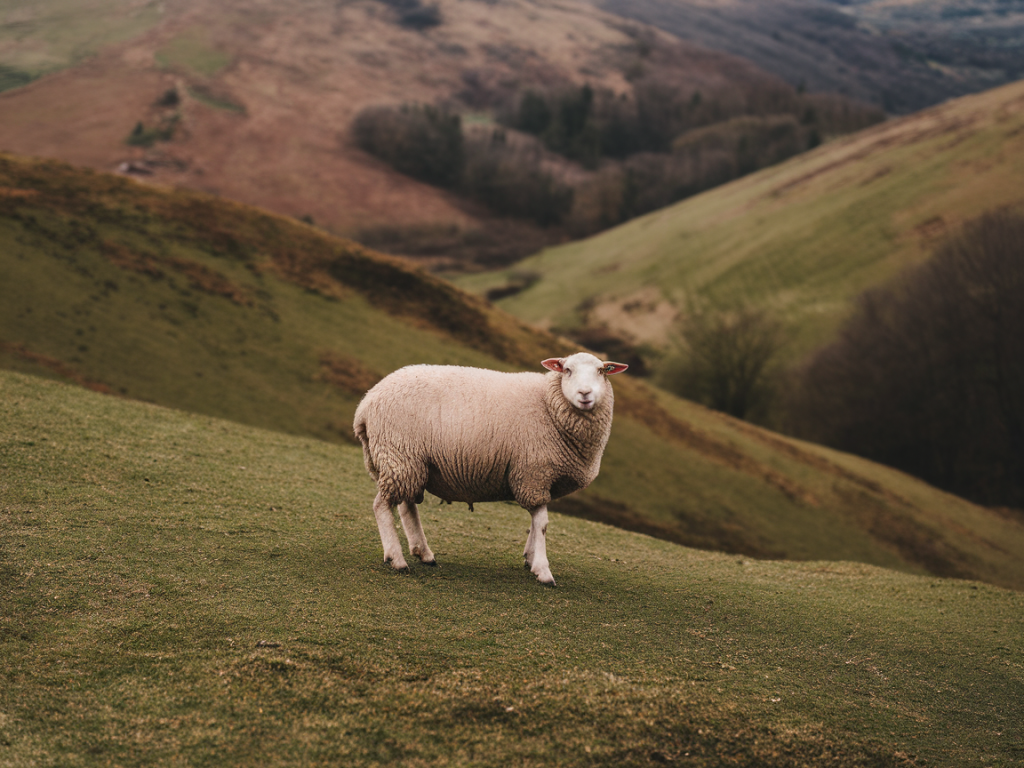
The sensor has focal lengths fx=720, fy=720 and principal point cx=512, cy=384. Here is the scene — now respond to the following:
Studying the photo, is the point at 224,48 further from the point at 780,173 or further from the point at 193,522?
the point at 193,522

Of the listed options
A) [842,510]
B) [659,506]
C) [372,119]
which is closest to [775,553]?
[659,506]

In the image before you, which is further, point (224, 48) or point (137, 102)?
point (224, 48)

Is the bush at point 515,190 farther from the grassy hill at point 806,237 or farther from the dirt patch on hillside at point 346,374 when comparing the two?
the dirt patch on hillside at point 346,374

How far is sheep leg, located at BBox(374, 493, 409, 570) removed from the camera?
12.1 metres

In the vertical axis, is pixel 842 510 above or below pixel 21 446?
below

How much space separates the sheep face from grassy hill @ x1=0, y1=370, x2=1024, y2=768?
3.24 metres

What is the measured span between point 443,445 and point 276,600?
11.5 ft

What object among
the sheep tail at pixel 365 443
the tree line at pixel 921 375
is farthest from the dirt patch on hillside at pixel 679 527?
the tree line at pixel 921 375

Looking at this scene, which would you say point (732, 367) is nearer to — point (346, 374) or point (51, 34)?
point (346, 374)

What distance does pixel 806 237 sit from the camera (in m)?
Answer: 96.0

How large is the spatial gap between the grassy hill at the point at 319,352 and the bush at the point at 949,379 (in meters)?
9.21

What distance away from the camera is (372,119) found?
17500cm

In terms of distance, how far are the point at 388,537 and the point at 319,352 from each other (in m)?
25.7

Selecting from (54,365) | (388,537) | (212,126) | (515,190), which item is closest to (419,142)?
(515,190)
